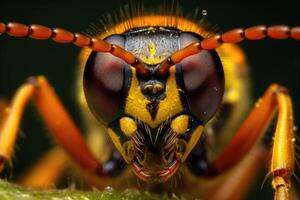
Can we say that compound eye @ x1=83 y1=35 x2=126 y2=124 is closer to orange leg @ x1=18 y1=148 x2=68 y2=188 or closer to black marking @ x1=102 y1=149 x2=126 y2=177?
black marking @ x1=102 y1=149 x2=126 y2=177

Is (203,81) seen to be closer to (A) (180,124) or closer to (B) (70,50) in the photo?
(A) (180,124)

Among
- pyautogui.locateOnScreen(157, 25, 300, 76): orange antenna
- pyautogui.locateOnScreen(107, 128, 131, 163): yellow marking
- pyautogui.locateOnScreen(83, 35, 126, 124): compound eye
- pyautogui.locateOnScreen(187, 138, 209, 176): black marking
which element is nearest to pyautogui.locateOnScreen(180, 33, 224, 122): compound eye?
pyautogui.locateOnScreen(157, 25, 300, 76): orange antenna

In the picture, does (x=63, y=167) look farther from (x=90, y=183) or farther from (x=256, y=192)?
(x=256, y=192)

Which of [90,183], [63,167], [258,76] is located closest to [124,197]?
[90,183]

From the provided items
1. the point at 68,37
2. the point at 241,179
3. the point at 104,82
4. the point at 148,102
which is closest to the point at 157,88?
the point at 148,102

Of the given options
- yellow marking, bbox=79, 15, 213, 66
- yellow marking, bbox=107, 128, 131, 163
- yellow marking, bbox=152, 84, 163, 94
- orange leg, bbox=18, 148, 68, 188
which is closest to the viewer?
yellow marking, bbox=152, 84, 163, 94

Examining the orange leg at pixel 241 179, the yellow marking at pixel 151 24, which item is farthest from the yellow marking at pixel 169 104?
the orange leg at pixel 241 179

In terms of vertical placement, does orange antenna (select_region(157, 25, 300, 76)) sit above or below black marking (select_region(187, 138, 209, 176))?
above
